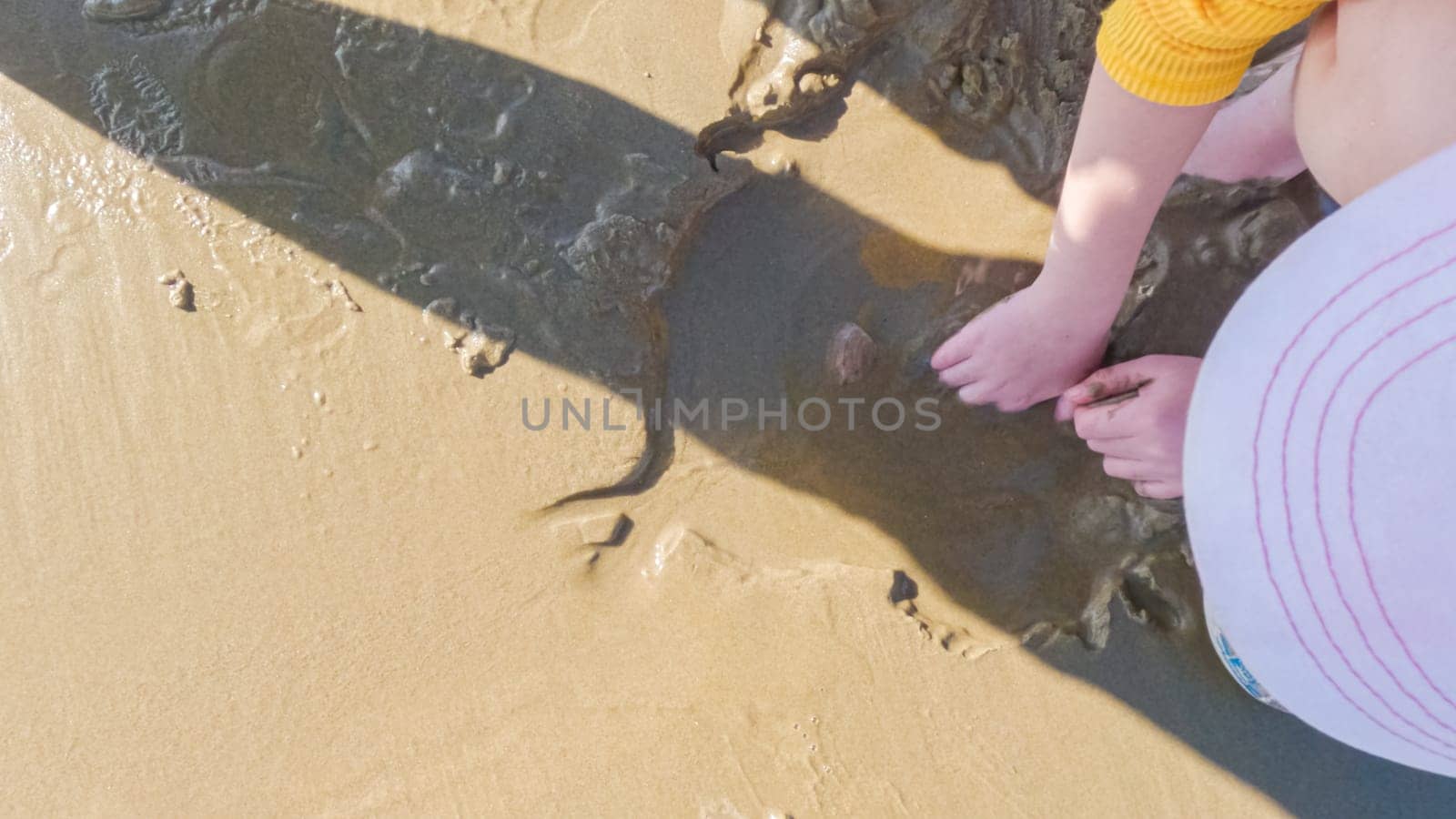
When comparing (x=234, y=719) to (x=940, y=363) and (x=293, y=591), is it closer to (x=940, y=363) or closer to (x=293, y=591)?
(x=293, y=591)

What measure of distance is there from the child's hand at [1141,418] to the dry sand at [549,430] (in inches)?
2.7

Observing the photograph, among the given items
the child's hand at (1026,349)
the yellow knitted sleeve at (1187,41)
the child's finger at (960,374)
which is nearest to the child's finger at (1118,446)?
the child's hand at (1026,349)

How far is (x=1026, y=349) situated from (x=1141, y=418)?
21 cm

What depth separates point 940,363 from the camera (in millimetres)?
1469

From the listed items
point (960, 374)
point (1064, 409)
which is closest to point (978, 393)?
point (960, 374)

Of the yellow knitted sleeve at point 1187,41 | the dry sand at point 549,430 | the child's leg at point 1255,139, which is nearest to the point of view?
the yellow knitted sleeve at point 1187,41

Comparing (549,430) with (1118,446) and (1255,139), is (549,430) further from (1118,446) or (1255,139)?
(1255,139)

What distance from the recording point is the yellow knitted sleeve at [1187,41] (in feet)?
2.64

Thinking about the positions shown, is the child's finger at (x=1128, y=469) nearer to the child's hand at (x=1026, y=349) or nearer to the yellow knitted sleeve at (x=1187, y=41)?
the child's hand at (x=1026, y=349)

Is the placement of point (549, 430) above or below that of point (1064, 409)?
below

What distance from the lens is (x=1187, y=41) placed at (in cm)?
86

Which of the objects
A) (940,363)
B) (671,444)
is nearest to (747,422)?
(671,444)

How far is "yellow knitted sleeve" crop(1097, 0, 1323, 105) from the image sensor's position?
2.64 feet

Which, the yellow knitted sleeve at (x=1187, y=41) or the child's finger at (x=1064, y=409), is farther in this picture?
the child's finger at (x=1064, y=409)
